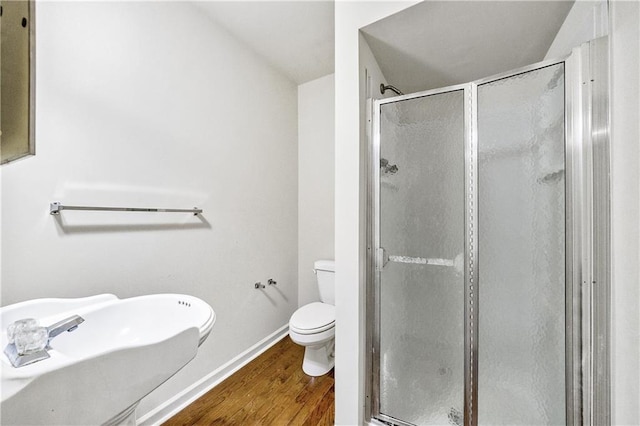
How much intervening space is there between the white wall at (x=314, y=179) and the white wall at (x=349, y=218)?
3.34 feet

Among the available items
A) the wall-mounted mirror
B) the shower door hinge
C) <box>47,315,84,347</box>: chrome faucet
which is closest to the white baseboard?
<box>47,315,84,347</box>: chrome faucet

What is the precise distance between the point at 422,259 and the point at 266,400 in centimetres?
127

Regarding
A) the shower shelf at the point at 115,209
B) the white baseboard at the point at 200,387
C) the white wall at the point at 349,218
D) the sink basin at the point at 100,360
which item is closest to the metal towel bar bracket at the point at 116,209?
the shower shelf at the point at 115,209

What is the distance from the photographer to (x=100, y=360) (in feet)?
1.99

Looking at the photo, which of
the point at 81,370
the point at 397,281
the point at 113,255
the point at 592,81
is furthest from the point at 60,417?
the point at 592,81

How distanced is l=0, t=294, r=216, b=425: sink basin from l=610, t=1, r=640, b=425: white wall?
1406 millimetres

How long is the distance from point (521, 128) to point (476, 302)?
0.81 meters

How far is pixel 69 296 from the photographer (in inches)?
43.2

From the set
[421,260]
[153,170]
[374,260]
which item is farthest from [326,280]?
[153,170]

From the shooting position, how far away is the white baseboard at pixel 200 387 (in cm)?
137

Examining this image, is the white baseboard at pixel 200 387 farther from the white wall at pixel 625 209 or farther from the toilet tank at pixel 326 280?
the white wall at pixel 625 209

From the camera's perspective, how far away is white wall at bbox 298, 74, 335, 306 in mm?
2389

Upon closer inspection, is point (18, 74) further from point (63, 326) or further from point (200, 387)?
point (200, 387)

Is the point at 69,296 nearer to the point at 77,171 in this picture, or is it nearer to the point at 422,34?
the point at 77,171
